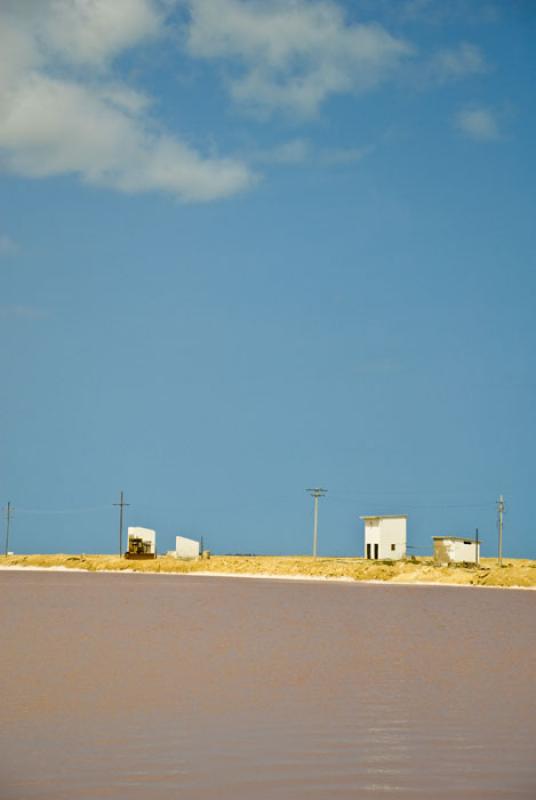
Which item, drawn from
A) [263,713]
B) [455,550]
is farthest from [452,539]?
[263,713]

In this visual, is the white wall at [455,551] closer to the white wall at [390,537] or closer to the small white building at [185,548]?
the white wall at [390,537]

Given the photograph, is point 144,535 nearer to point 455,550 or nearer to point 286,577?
point 286,577

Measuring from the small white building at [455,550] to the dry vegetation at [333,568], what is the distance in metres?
1.31

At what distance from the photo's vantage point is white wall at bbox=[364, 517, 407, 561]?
107562mm

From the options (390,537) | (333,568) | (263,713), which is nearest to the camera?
(263,713)

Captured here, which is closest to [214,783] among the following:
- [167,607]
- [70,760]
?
[70,760]

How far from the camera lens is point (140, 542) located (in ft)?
420

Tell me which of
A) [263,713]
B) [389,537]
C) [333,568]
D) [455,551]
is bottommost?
[333,568]

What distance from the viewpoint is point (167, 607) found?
46.3 metres

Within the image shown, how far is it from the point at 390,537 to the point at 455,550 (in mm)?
7094

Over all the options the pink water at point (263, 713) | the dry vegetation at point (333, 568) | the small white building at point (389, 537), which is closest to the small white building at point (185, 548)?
the dry vegetation at point (333, 568)

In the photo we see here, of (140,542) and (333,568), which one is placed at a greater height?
(140,542)

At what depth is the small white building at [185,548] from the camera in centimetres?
12600

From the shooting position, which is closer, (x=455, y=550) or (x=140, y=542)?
(x=455, y=550)
